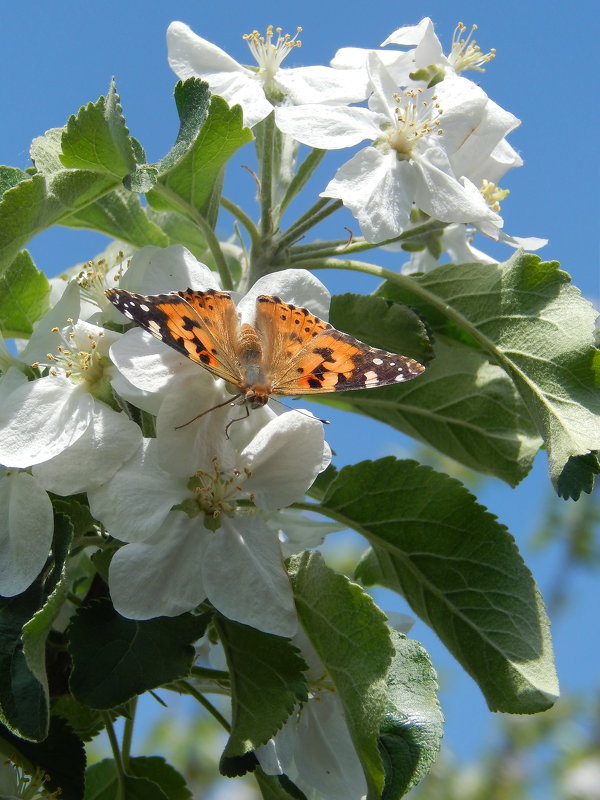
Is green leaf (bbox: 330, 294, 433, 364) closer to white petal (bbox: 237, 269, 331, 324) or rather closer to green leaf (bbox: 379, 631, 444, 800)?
white petal (bbox: 237, 269, 331, 324)

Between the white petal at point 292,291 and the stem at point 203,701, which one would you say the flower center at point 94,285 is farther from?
the stem at point 203,701

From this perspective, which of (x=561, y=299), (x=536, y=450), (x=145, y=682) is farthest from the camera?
(x=536, y=450)

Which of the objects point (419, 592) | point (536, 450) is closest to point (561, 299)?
point (536, 450)

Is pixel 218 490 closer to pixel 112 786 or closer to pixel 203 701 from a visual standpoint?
pixel 203 701

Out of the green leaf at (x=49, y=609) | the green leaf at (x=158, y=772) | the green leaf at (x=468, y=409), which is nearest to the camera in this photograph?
the green leaf at (x=49, y=609)

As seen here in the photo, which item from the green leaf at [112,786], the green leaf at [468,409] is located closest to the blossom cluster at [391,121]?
the green leaf at [468,409]

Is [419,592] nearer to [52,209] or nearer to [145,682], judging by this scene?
[145,682]

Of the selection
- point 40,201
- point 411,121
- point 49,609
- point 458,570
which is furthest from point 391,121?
point 49,609
